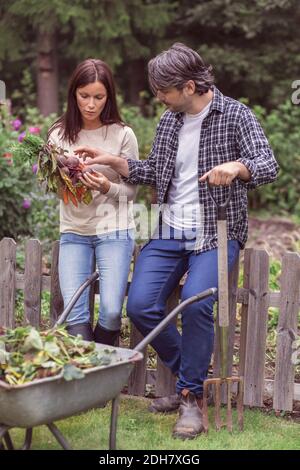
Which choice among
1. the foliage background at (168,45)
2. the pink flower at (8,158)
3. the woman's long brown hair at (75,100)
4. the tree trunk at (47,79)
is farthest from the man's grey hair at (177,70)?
the tree trunk at (47,79)

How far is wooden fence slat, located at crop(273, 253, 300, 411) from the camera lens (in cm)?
430

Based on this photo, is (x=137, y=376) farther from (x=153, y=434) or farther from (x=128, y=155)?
(x=128, y=155)

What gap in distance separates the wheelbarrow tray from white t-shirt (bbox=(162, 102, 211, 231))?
103 cm

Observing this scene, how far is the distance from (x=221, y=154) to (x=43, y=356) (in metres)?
1.52

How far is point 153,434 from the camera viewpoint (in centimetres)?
403

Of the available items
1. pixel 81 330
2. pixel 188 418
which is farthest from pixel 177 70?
pixel 188 418

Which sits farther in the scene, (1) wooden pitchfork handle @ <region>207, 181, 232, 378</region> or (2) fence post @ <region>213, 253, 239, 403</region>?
(2) fence post @ <region>213, 253, 239, 403</region>

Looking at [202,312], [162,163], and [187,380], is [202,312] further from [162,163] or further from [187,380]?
[162,163]

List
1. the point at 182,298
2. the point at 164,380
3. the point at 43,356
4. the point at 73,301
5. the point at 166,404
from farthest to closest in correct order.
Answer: the point at 164,380 → the point at 166,404 → the point at 182,298 → the point at 73,301 → the point at 43,356

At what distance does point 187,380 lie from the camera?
411 centimetres

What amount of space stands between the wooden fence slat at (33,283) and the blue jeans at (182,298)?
711 mm

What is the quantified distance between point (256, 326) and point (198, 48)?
351 inches

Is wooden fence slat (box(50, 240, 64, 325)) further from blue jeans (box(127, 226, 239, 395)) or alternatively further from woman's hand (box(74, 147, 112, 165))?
woman's hand (box(74, 147, 112, 165))

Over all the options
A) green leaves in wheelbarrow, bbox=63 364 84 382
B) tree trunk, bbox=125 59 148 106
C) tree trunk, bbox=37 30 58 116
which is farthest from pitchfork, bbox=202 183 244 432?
tree trunk, bbox=125 59 148 106
